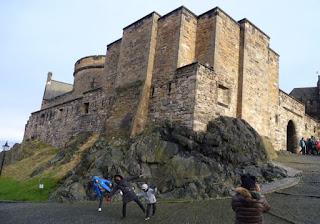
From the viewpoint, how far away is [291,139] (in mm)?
21094

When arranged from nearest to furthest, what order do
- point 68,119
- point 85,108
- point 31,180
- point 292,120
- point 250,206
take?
point 250,206, point 31,180, point 85,108, point 292,120, point 68,119

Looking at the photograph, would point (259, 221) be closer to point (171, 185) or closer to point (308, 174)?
point (171, 185)

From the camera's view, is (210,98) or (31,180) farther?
(31,180)

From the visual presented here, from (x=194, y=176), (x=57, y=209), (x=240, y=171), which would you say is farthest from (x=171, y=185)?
(x=57, y=209)

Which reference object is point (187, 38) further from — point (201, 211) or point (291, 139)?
point (291, 139)

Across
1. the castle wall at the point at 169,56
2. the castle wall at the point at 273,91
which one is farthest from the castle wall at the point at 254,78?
the castle wall at the point at 169,56

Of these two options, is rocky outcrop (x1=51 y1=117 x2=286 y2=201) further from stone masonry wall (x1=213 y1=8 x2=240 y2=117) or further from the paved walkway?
stone masonry wall (x1=213 y1=8 x2=240 y2=117)

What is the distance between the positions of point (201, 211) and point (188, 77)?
6.98 metres

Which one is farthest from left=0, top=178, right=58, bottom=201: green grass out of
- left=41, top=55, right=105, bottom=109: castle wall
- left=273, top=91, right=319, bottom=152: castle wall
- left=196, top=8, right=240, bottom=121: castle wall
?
left=273, top=91, right=319, bottom=152: castle wall

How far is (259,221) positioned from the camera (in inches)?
150

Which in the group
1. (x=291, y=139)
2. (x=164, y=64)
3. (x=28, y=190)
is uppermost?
(x=164, y=64)

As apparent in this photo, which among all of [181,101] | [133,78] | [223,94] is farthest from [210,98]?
[133,78]

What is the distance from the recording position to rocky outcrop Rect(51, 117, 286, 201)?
385 inches

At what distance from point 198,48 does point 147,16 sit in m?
3.91
